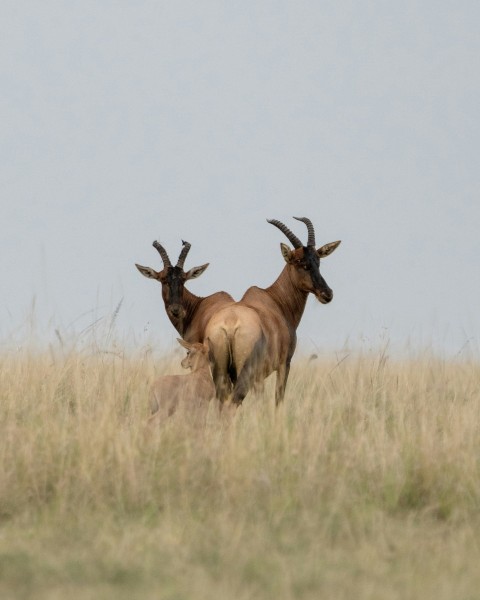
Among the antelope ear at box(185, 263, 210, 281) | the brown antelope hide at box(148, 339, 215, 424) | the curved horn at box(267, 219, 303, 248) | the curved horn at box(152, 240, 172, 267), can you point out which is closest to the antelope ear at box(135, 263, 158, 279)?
the curved horn at box(152, 240, 172, 267)

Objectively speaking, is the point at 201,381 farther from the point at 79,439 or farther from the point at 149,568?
the point at 149,568

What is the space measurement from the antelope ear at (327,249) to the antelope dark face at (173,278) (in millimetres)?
1355

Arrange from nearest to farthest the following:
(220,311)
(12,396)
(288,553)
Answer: (288,553), (12,396), (220,311)

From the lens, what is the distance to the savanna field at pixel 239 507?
5840mm

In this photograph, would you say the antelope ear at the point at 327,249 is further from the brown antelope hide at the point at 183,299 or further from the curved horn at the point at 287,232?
the brown antelope hide at the point at 183,299

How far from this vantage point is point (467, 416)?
32.4ft

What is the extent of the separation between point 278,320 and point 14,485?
5.08 metres

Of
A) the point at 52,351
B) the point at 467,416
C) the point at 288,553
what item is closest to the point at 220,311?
the point at 52,351

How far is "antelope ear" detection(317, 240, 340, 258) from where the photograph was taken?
42.5 ft

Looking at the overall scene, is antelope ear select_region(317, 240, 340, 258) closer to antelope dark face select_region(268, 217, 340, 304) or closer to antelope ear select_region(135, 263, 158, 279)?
antelope dark face select_region(268, 217, 340, 304)

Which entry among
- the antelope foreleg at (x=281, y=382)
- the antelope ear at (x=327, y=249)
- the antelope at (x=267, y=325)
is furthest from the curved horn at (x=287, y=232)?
the antelope foreleg at (x=281, y=382)

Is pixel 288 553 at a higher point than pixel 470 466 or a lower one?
lower

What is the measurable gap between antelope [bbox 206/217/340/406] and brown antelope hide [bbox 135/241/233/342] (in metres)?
0.37

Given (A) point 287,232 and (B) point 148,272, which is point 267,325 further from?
(B) point 148,272
